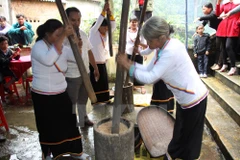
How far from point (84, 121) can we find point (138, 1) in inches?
164

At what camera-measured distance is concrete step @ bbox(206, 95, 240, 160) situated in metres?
2.77

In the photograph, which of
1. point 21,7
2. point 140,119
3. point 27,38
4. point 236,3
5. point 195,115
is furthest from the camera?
point 21,7

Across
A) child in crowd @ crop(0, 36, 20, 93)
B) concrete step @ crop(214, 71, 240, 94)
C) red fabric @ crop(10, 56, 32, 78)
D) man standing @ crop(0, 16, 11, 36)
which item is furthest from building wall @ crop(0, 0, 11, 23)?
concrete step @ crop(214, 71, 240, 94)

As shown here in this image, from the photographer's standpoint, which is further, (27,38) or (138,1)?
(27,38)

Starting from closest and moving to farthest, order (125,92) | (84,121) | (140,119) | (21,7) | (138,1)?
(140,119) < (84,121) < (125,92) < (138,1) < (21,7)

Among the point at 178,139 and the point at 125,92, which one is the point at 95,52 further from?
the point at 178,139

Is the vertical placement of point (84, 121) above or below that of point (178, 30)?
below

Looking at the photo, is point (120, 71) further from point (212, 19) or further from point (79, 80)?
point (212, 19)

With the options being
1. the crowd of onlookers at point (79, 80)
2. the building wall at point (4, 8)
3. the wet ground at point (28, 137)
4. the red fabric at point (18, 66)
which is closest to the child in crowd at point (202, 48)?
the wet ground at point (28, 137)

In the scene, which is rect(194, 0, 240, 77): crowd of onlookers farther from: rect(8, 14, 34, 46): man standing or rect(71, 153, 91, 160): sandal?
rect(8, 14, 34, 46): man standing

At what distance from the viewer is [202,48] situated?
5875 mm

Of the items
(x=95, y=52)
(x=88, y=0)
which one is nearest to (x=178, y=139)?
(x=95, y=52)

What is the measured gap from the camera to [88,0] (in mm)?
12320

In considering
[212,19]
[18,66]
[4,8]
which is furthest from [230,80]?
[4,8]
